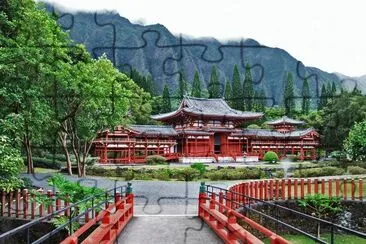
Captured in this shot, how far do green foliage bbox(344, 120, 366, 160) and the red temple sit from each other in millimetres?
15480

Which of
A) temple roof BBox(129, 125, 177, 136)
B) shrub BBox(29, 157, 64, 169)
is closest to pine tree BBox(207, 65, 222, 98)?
temple roof BBox(129, 125, 177, 136)

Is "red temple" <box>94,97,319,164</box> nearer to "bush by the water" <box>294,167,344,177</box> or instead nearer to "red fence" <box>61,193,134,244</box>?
"bush by the water" <box>294,167,344,177</box>

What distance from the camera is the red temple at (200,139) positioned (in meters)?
44.1

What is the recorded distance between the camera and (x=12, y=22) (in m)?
17.7

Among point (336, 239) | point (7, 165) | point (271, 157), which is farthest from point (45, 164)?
point (336, 239)

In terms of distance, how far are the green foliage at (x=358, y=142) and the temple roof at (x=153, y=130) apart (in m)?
18.4

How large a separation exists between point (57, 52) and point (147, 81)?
4296 cm

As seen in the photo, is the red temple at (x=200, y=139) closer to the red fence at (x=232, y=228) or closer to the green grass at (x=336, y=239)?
the green grass at (x=336, y=239)

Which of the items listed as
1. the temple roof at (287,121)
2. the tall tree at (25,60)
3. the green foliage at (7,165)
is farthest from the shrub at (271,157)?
the green foliage at (7,165)

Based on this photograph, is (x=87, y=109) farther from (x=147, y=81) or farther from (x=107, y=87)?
(x=147, y=81)

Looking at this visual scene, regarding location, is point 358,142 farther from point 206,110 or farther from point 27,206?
point 27,206

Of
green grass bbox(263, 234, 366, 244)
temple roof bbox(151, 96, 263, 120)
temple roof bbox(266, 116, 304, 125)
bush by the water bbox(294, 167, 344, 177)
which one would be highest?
temple roof bbox(151, 96, 263, 120)

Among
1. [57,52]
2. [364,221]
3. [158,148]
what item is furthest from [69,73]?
[158,148]

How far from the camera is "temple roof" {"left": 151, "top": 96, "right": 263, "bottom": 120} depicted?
49281 mm
